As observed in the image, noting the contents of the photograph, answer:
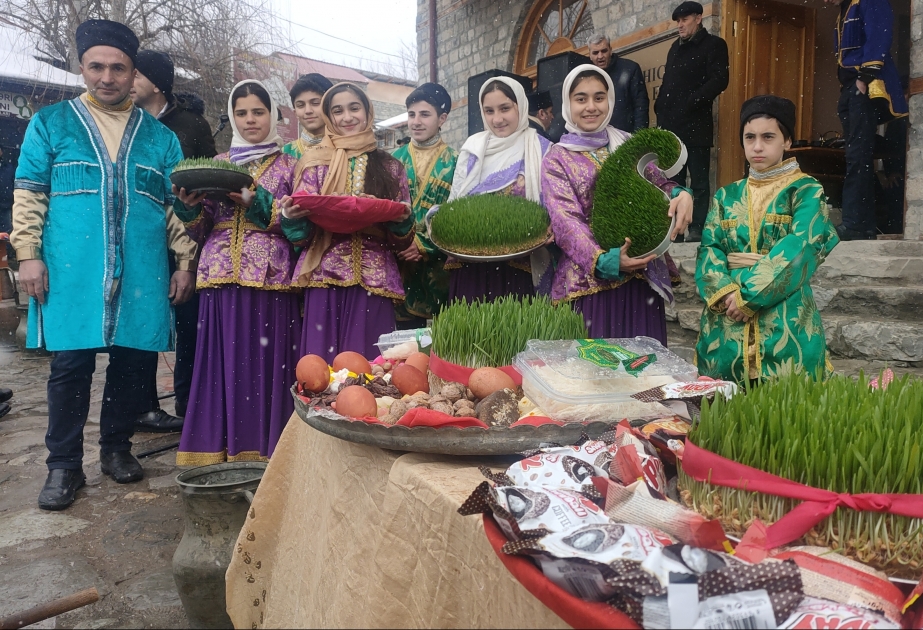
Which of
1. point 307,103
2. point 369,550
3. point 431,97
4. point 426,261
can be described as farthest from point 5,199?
point 369,550

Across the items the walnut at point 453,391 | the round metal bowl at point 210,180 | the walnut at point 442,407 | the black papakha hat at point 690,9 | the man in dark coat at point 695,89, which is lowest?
the walnut at point 442,407

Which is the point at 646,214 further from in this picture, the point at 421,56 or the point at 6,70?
the point at 6,70

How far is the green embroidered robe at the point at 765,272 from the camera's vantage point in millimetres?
2641

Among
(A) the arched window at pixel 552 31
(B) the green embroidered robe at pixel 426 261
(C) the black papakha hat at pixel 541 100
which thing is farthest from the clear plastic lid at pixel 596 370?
(A) the arched window at pixel 552 31

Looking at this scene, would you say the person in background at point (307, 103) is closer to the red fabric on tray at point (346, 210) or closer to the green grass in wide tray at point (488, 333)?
the red fabric on tray at point (346, 210)

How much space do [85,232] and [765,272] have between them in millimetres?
3171

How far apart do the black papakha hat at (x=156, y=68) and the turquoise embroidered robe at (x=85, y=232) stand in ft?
3.32

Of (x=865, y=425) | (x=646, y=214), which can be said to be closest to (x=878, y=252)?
(x=646, y=214)

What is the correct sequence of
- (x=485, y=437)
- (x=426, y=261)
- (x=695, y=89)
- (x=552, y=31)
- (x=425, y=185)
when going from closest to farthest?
(x=485, y=437), (x=426, y=261), (x=425, y=185), (x=695, y=89), (x=552, y=31)

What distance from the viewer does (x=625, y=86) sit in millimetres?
6742

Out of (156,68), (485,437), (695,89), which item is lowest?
(485,437)

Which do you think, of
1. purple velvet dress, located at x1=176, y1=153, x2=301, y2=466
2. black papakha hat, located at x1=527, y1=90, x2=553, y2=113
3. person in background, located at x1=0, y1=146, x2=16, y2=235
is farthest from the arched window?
person in background, located at x1=0, y1=146, x2=16, y2=235

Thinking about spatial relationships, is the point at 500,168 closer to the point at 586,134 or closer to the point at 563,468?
the point at 586,134

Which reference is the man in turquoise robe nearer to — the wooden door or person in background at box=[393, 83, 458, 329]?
person in background at box=[393, 83, 458, 329]
